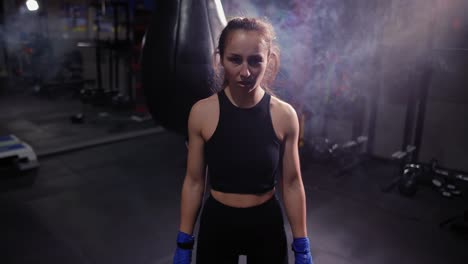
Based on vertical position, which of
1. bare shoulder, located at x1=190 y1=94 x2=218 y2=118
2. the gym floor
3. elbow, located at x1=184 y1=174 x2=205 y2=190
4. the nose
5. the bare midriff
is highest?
the nose

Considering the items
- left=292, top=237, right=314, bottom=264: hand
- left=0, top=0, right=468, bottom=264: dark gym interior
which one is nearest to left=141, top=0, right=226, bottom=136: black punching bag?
left=0, top=0, right=468, bottom=264: dark gym interior

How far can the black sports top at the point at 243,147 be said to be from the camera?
3.71ft

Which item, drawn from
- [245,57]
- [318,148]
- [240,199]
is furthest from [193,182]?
[318,148]

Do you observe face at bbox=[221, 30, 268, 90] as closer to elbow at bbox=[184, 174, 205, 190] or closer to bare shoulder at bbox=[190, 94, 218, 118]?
bare shoulder at bbox=[190, 94, 218, 118]

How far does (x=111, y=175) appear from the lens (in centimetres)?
355

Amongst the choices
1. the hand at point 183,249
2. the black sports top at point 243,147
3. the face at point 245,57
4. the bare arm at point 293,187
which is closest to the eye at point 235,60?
the face at point 245,57

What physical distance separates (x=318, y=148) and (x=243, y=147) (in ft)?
8.85

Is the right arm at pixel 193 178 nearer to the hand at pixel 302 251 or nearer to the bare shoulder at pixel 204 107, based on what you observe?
the bare shoulder at pixel 204 107

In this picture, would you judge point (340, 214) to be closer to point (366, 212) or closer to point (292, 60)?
point (366, 212)

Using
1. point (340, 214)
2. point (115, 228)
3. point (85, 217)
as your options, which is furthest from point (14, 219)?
point (340, 214)

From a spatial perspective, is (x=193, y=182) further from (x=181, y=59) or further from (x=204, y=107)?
(x=181, y=59)

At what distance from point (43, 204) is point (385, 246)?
2.55 metres

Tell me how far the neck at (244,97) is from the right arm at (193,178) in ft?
0.37

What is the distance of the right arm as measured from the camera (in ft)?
3.85
